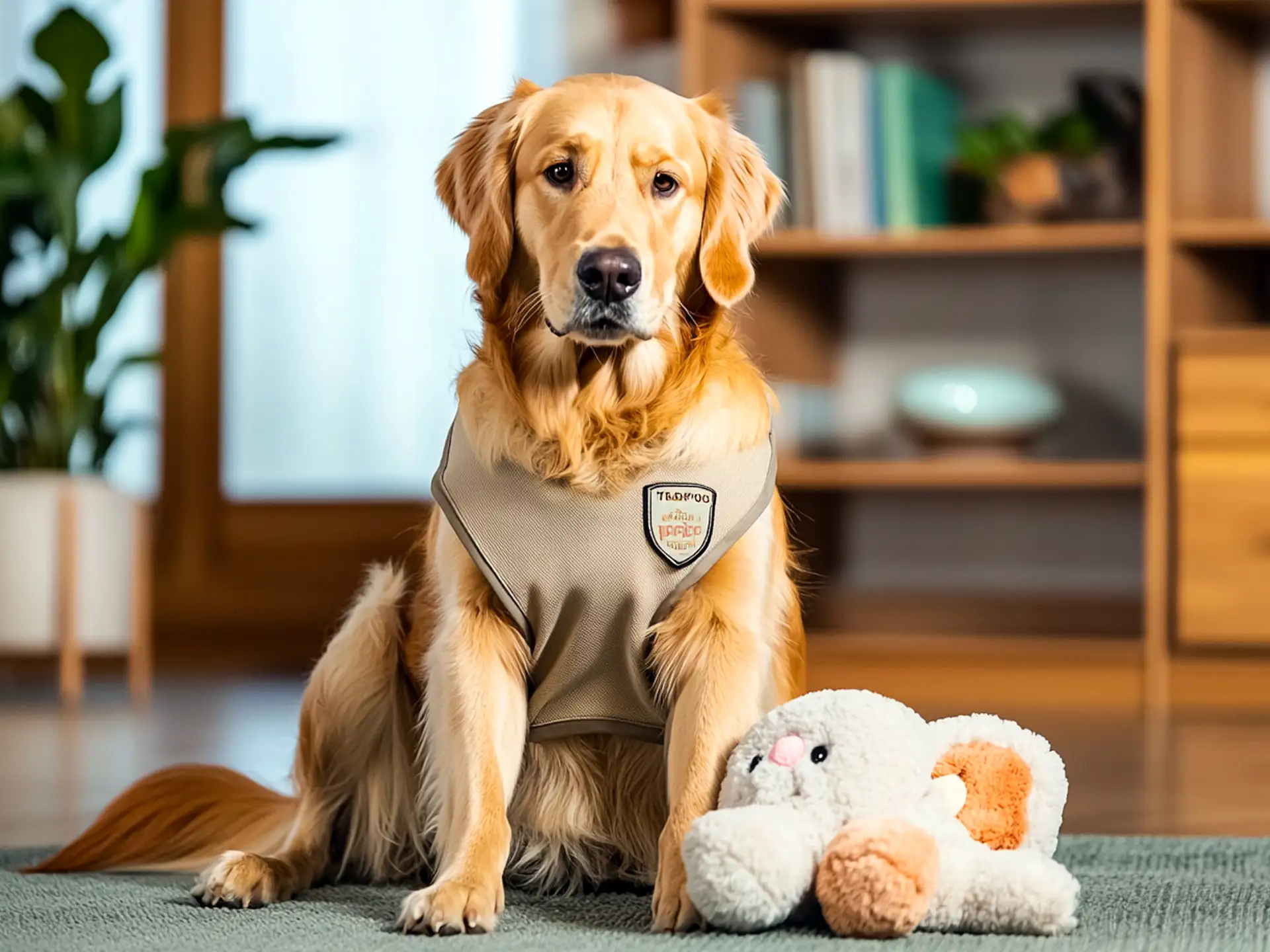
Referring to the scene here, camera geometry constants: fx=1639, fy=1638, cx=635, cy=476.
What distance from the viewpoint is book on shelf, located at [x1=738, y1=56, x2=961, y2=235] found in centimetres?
338

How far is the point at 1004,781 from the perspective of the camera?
1.42 m

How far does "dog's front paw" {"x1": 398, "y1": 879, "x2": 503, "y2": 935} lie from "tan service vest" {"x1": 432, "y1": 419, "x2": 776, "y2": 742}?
217mm

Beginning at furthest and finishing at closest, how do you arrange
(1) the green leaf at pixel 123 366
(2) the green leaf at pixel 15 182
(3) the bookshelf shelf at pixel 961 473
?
(1) the green leaf at pixel 123 366
(2) the green leaf at pixel 15 182
(3) the bookshelf shelf at pixel 961 473

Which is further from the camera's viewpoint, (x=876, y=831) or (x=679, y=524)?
(x=679, y=524)

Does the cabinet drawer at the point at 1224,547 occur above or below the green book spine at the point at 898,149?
below

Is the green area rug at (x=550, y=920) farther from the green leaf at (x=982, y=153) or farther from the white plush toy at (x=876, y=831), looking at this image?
the green leaf at (x=982, y=153)

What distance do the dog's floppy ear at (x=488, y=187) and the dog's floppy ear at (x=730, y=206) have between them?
0.18m

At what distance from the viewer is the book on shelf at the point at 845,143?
338 cm

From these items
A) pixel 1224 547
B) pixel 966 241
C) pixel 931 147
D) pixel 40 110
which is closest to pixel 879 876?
pixel 1224 547

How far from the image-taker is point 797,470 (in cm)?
336

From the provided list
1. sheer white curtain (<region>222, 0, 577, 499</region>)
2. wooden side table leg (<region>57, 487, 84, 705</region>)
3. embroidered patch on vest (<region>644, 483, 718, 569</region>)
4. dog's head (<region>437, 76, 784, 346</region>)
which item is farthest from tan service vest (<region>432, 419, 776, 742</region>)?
sheer white curtain (<region>222, 0, 577, 499</region>)

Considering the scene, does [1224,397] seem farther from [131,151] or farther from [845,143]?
[131,151]

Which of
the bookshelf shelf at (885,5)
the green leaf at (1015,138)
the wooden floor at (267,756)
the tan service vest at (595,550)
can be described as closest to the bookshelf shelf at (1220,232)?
the green leaf at (1015,138)

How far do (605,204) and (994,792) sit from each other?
0.62 metres
